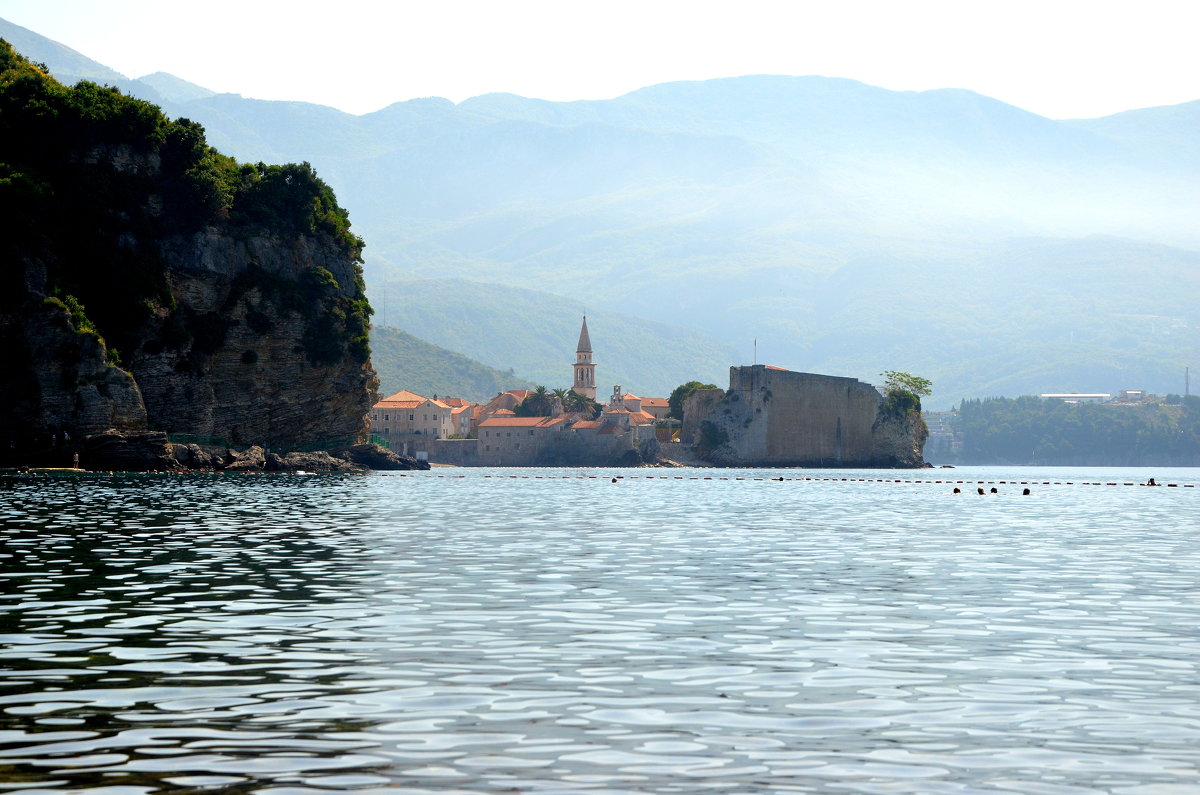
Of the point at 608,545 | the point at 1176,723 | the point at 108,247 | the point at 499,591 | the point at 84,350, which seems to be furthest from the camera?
the point at 108,247

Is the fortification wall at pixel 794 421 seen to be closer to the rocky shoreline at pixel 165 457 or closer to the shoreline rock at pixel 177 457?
the shoreline rock at pixel 177 457

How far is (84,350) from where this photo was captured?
91.5m

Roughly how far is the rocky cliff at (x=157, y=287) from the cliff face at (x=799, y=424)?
7586cm

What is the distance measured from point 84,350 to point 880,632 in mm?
81065

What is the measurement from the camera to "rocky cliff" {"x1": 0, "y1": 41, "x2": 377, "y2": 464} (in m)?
91.2

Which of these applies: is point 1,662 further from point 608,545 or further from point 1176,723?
point 608,545

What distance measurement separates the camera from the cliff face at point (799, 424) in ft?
613

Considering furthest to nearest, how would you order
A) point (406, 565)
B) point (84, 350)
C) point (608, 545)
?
point (84, 350) → point (608, 545) → point (406, 565)

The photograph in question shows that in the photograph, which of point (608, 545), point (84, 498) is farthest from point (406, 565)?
point (84, 498)

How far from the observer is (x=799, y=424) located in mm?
187625

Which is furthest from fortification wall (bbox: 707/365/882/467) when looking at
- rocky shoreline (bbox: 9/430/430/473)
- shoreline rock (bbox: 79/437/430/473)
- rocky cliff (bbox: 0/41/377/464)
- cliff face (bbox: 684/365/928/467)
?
rocky shoreline (bbox: 9/430/430/473)

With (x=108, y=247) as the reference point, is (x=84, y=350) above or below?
below

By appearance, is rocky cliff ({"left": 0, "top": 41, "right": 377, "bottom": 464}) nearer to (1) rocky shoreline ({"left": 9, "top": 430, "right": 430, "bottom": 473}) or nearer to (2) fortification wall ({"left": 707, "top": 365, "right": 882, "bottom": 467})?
(1) rocky shoreline ({"left": 9, "top": 430, "right": 430, "bottom": 473})

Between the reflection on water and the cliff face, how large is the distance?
14768cm
